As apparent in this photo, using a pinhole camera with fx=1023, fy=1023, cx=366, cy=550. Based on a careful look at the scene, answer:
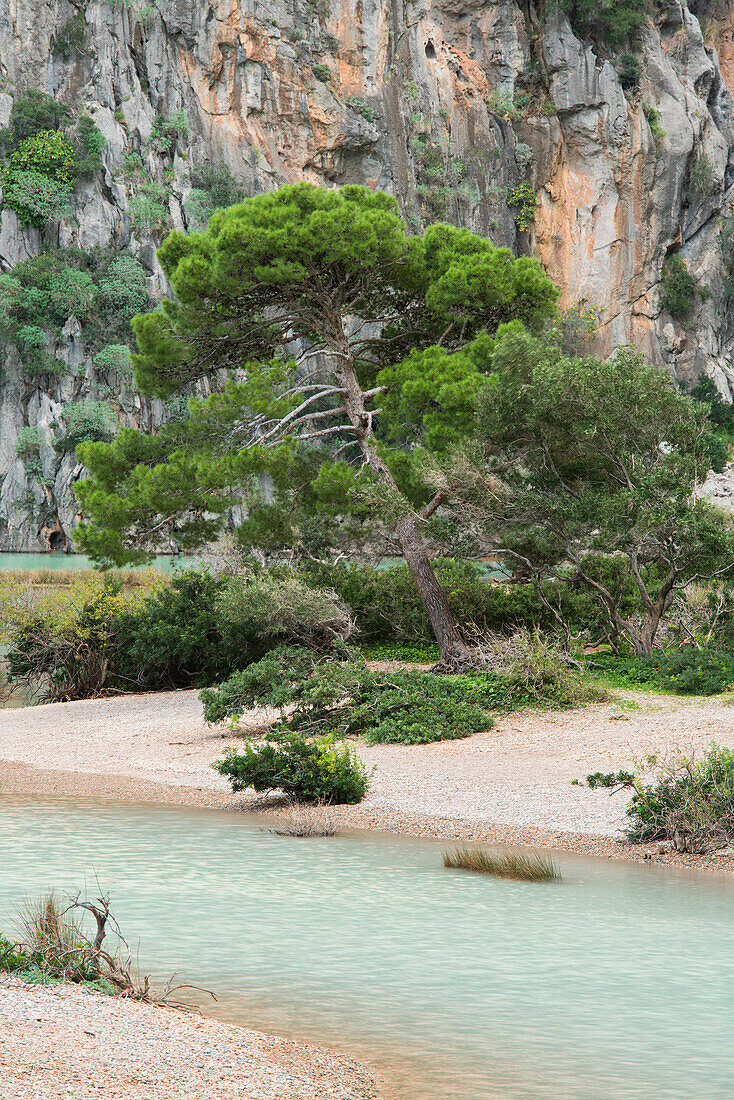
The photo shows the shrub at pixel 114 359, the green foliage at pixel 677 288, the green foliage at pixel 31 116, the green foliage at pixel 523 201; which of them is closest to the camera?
the shrub at pixel 114 359

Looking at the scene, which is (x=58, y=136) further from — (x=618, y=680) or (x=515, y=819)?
Result: (x=515, y=819)

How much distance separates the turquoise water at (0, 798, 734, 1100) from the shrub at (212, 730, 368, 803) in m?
1.00

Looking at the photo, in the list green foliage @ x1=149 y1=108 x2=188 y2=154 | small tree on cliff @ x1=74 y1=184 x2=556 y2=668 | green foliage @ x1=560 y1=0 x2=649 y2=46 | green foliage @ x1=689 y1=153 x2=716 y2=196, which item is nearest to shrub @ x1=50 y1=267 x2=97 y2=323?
green foliage @ x1=149 y1=108 x2=188 y2=154

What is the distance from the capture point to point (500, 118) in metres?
60.6

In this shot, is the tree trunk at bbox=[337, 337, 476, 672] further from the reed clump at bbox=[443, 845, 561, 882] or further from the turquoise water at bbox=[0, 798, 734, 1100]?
the reed clump at bbox=[443, 845, 561, 882]

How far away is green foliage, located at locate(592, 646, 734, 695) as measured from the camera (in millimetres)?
13938

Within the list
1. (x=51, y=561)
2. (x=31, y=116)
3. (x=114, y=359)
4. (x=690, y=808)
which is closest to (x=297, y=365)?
(x=690, y=808)

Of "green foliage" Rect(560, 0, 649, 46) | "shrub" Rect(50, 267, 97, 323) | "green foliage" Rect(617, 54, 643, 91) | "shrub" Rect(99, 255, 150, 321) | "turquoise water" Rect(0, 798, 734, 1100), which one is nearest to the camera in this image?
"turquoise water" Rect(0, 798, 734, 1100)

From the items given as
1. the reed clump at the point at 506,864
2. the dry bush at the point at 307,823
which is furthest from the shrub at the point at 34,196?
the reed clump at the point at 506,864

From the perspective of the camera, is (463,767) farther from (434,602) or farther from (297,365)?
(297,365)

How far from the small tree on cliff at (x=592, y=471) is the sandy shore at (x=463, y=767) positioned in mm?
2260

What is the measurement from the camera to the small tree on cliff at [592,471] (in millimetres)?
14461

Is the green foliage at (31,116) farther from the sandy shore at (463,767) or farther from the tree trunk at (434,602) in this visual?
the sandy shore at (463,767)

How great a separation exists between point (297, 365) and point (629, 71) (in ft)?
168
